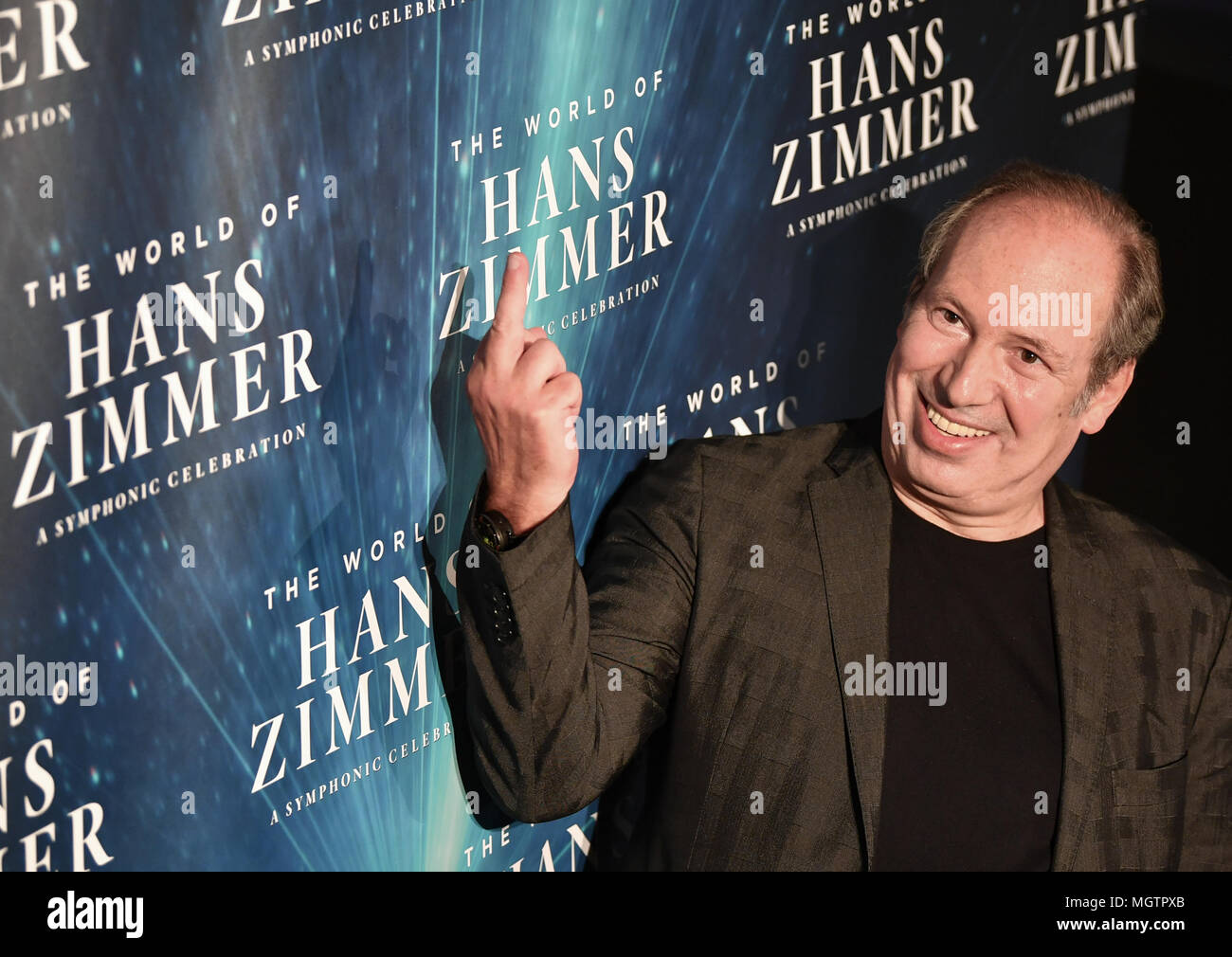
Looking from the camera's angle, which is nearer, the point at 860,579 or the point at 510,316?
the point at 510,316

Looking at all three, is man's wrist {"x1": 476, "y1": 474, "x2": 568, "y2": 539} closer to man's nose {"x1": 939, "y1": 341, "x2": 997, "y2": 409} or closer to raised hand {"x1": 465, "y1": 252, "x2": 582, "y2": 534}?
raised hand {"x1": 465, "y1": 252, "x2": 582, "y2": 534}

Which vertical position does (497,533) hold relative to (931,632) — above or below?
above

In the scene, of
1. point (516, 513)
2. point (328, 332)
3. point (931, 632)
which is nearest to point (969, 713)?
point (931, 632)

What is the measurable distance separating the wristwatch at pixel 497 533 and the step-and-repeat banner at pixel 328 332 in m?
0.14

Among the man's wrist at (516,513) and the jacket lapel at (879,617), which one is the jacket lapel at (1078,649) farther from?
the man's wrist at (516,513)

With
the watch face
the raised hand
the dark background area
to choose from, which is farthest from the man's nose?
the dark background area

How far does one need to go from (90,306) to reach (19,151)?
17 centimetres

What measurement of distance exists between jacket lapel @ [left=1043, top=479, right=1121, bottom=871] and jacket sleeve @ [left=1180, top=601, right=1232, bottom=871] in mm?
201

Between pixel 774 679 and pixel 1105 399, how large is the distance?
2.22ft

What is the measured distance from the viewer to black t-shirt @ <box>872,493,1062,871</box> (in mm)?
2098

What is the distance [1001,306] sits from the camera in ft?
6.85

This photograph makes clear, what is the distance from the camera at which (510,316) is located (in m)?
1.71

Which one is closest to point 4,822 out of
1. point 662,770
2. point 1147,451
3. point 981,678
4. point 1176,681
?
point 662,770

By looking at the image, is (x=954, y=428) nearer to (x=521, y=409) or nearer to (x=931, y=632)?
(x=931, y=632)
